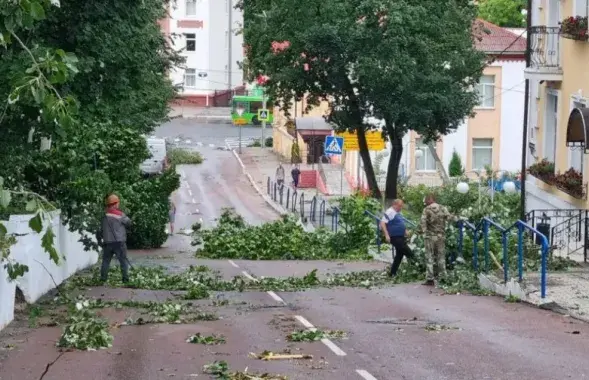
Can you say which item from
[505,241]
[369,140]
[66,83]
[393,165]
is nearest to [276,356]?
[66,83]

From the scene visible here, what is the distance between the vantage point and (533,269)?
2055cm

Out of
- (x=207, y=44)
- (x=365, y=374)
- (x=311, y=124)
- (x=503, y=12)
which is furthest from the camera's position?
(x=207, y=44)

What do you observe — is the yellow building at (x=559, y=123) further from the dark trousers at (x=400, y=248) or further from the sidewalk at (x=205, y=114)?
the sidewalk at (x=205, y=114)

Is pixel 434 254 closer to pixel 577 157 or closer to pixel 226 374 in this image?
pixel 577 157

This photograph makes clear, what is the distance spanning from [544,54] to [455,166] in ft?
103

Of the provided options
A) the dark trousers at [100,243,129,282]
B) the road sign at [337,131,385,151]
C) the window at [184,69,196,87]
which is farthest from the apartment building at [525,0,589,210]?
the window at [184,69,196,87]

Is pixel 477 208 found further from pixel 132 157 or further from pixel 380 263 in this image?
pixel 132 157

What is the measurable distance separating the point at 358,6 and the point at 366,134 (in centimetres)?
775

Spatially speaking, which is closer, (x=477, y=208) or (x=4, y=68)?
(x=4, y=68)

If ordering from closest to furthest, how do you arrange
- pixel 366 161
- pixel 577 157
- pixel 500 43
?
1. pixel 577 157
2. pixel 366 161
3. pixel 500 43

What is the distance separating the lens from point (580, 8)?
26.2 meters

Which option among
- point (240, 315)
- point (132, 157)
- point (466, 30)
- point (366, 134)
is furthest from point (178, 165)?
point (240, 315)

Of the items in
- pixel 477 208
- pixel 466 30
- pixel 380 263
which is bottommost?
pixel 380 263

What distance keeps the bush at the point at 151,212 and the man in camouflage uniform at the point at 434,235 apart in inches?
640
